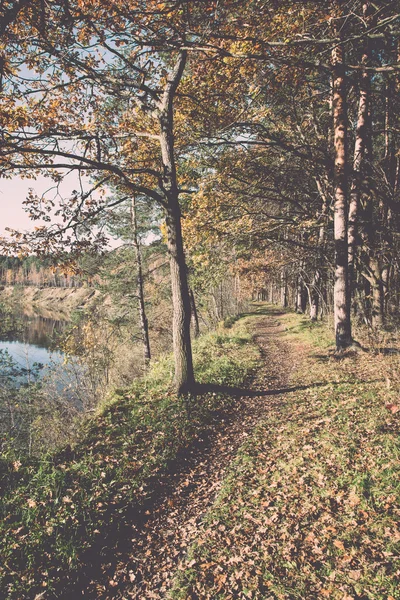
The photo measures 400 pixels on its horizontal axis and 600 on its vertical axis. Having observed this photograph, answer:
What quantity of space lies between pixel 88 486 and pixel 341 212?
9.61 m

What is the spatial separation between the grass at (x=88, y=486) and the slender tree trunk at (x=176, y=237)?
0.77m

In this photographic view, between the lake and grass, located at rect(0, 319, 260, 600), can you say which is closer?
grass, located at rect(0, 319, 260, 600)

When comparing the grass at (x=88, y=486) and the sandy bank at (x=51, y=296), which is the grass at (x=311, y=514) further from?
the sandy bank at (x=51, y=296)

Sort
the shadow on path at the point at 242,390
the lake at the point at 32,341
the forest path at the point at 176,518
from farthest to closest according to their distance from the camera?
the lake at the point at 32,341, the shadow on path at the point at 242,390, the forest path at the point at 176,518

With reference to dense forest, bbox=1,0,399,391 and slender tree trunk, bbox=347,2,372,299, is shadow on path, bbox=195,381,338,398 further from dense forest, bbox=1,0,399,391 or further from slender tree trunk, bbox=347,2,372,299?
slender tree trunk, bbox=347,2,372,299

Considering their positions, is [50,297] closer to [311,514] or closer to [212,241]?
[212,241]

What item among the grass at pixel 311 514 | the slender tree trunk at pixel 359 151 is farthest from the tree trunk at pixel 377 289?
the grass at pixel 311 514

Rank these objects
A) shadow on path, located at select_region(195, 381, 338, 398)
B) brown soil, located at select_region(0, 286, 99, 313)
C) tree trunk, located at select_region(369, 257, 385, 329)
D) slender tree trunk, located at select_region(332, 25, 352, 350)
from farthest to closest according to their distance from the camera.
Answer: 1. brown soil, located at select_region(0, 286, 99, 313)
2. tree trunk, located at select_region(369, 257, 385, 329)
3. slender tree trunk, located at select_region(332, 25, 352, 350)
4. shadow on path, located at select_region(195, 381, 338, 398)

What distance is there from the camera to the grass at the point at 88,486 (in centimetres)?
382

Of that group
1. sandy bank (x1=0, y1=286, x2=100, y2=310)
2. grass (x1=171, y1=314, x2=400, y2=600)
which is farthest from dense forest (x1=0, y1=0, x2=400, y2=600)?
sandy bank (x1=0, y1=286, x2=100, y2=310)

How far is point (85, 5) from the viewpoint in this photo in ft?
18.6

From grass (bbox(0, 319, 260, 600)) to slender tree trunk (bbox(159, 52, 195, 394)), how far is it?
0.77 metres

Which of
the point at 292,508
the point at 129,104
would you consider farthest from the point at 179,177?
the point at 292,508

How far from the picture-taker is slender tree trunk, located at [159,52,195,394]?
8.05m
